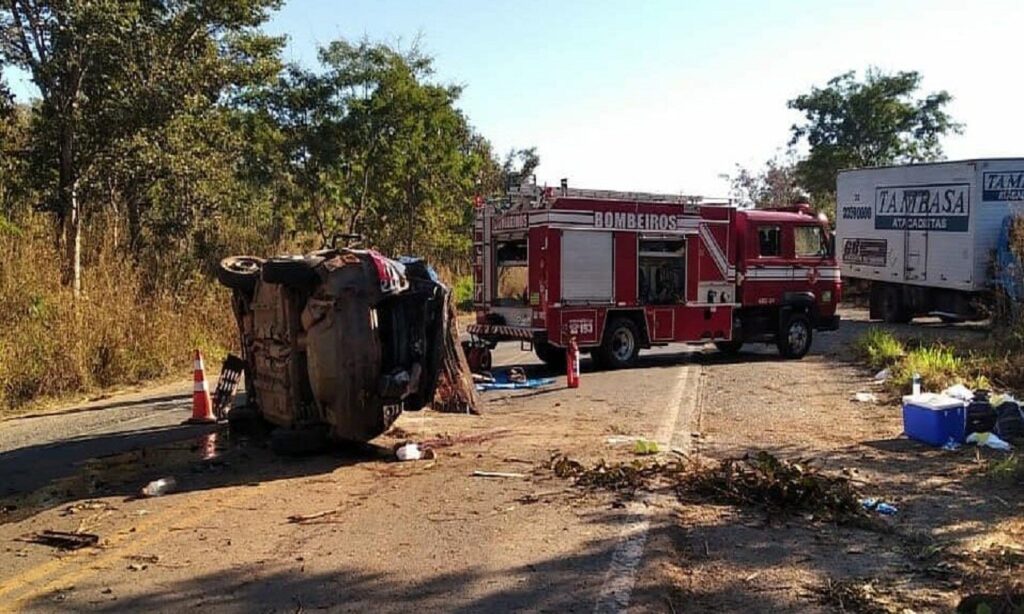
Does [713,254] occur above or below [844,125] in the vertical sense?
below

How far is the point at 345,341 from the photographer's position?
7.66 m

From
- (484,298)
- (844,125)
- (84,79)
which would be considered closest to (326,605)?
(484,298)

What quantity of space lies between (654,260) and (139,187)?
9664mm

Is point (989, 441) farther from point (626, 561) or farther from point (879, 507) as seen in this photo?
point (626, 561)

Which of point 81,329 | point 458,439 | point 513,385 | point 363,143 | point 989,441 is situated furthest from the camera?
point 363,143

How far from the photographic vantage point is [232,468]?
308 inches

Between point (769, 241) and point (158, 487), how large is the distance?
1378cm

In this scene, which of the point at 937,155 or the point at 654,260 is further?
the point at 937,155

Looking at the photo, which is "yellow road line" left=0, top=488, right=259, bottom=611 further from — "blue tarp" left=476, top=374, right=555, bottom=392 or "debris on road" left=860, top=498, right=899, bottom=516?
"blue tarp" left=476, top=374, right=555, bottom=392

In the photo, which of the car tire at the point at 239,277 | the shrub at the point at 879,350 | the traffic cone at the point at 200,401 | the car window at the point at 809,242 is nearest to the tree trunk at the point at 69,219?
Answer: the traffic cone at the point at 200,401

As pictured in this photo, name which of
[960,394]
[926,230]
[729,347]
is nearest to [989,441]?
[960,394]

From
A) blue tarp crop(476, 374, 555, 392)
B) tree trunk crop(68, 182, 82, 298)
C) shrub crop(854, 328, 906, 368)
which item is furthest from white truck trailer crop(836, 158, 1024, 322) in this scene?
tree trunk crop(68, 182, 82, 298)

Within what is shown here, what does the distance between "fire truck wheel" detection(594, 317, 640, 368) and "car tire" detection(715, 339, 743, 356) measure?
2.69 metres

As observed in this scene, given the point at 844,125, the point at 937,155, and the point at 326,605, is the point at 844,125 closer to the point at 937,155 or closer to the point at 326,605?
the point at 937,155
